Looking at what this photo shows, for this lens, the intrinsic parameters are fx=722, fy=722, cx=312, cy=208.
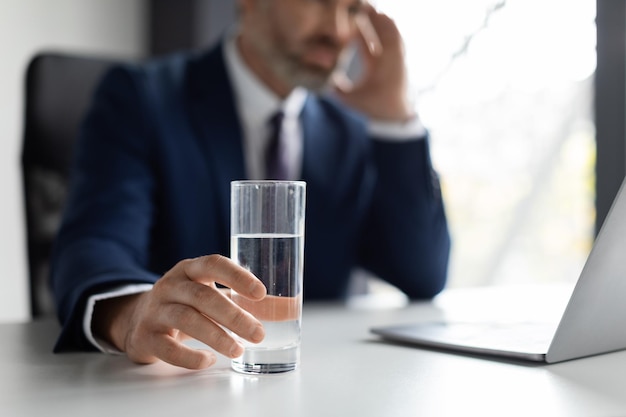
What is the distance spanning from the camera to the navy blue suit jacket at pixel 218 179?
1404mm

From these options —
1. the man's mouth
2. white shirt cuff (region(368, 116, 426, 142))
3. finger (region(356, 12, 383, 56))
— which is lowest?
white shirt cuff (region(368, 116, 426, 142))

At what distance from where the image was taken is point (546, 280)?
3.07 metres

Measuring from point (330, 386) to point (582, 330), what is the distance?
26 centimetres

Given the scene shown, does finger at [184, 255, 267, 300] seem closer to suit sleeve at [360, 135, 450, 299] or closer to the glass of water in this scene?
the glass of water

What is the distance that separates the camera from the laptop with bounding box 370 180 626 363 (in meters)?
→ 0.62

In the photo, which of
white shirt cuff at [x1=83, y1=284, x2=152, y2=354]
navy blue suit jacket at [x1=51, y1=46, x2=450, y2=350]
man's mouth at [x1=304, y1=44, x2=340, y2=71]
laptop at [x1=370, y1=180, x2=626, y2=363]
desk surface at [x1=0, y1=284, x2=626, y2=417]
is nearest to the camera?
desk surface at [x1=0, y1=284, x2=626, y2=417]

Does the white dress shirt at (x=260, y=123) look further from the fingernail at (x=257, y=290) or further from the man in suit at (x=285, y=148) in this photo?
the fingernail at (x=257, y=290)

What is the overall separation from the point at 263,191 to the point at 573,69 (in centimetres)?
171

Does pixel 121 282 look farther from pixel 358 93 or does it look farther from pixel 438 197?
pixel 358 93

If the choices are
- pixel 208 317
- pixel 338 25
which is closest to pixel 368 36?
pixel 338 25

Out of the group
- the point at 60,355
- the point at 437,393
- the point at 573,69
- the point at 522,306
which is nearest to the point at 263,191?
the point at 437,393

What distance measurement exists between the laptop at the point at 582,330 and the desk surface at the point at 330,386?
0.01m

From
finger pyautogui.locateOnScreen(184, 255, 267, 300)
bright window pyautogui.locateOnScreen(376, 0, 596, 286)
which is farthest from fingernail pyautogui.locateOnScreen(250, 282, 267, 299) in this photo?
bright window pyautogui.locateOnScreen(376, 0, 596, 286)

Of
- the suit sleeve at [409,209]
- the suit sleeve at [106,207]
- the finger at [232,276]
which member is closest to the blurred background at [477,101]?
the suit sleeve at [409,209]
